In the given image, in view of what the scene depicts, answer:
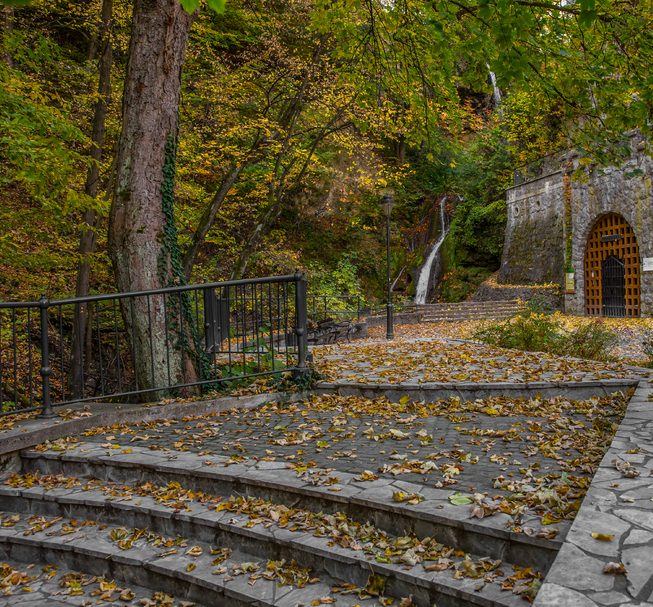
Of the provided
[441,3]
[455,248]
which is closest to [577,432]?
[441,3]

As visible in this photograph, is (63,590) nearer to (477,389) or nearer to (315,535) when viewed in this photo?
(315,535)

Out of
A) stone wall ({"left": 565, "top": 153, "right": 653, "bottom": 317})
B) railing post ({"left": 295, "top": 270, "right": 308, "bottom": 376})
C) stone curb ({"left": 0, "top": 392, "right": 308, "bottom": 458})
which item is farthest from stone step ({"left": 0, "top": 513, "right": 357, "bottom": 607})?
stone wall ({"left": 565, "top": 153, "right": 653, "bottom": 317})

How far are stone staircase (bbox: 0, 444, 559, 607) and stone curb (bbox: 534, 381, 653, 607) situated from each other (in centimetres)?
21

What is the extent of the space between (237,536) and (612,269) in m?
17.0

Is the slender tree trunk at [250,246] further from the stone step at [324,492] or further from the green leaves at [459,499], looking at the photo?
the green leaves at [459,499]

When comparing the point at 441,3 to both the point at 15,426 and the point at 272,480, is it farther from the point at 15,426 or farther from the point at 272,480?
the point at 15,426

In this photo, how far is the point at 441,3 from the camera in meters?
5.28

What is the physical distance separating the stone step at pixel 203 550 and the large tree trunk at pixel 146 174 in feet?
6.40

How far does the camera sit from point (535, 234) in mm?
20859

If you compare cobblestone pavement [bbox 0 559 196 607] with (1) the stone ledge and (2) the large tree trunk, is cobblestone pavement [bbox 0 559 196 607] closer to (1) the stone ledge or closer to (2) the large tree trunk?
(1) the stone ledge

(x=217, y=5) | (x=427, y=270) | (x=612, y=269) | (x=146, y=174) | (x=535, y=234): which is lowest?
(x=612, y=269)

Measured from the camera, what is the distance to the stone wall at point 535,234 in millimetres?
19516

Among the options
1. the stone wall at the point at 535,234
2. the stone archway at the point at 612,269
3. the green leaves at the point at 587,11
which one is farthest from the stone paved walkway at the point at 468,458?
the stone wall at the point at 535,234

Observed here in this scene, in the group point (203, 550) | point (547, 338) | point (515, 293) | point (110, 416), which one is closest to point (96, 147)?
point (110, 416)
